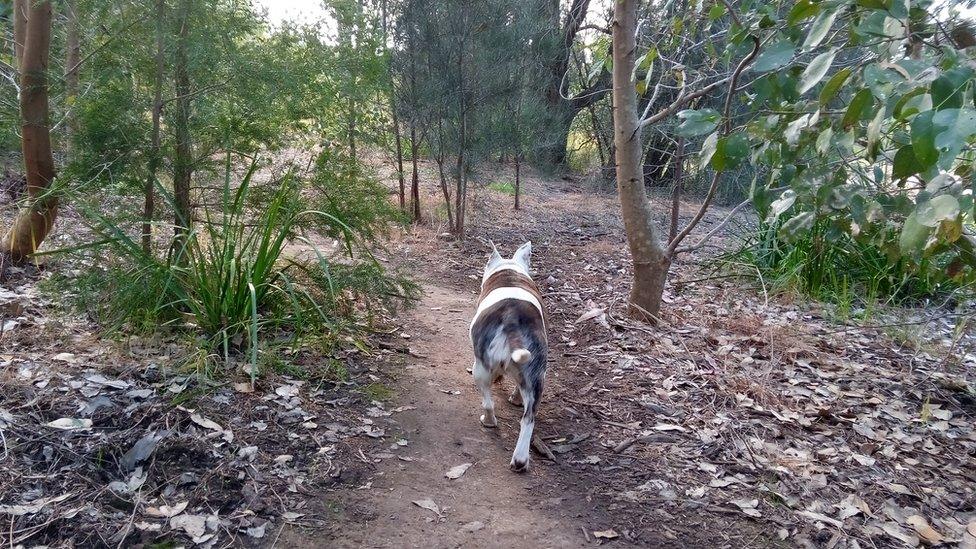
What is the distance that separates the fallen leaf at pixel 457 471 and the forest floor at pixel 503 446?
0.4 inches

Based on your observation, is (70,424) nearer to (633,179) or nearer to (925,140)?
(925,140)

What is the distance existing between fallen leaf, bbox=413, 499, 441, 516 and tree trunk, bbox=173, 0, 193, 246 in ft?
8.72

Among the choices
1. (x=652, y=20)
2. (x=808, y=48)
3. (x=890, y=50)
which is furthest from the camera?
(x=652, y=20)

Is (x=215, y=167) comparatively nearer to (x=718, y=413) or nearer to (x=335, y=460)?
(x=335, y=460)

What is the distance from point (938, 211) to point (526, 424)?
2.49 meters

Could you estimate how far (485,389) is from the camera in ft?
13.4

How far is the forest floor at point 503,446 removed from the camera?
3.01 m

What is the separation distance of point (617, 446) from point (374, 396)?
1687 mm

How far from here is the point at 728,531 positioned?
3150 millimetres

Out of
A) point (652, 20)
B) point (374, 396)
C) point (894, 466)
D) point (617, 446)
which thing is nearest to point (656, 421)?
point (617, 446)

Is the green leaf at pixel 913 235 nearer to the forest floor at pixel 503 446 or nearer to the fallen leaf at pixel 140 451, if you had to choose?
the forest floor at pixel 503 446

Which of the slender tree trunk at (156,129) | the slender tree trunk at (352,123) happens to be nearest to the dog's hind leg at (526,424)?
the slender tree trunk at (156,129)

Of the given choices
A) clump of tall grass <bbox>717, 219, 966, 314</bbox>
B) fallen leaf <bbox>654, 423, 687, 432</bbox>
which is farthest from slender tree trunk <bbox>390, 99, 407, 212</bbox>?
fallen leaf <bbox>654, 423, 687, 432</bbox>

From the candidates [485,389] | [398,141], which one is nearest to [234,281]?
[485,389]
